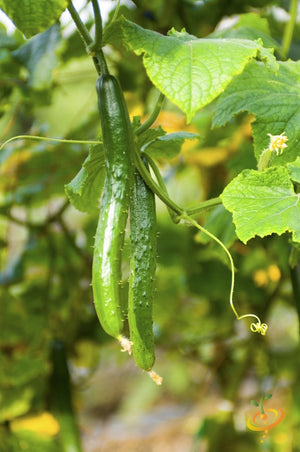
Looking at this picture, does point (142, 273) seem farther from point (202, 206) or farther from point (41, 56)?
point (41, 56)

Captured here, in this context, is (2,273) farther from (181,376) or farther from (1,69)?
(181,376)

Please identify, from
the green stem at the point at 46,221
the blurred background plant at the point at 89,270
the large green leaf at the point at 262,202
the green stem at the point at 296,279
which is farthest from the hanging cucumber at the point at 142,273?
the green stem at the point at 46,221

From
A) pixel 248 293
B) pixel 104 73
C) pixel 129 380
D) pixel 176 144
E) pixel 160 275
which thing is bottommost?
pixel 104 73

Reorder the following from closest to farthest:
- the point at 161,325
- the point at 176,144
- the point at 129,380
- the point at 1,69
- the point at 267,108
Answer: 1. the point at 267,108
2. the point at 176,144
3. the point at 1,69
4. the point at 161,325
5. the point at 129,380

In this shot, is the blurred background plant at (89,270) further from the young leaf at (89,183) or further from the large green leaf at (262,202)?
the large green leaf at (262,202)

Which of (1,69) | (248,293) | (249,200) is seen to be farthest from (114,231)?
(248,293)

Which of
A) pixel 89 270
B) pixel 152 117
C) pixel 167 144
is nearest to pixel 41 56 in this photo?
pixel 167 144
